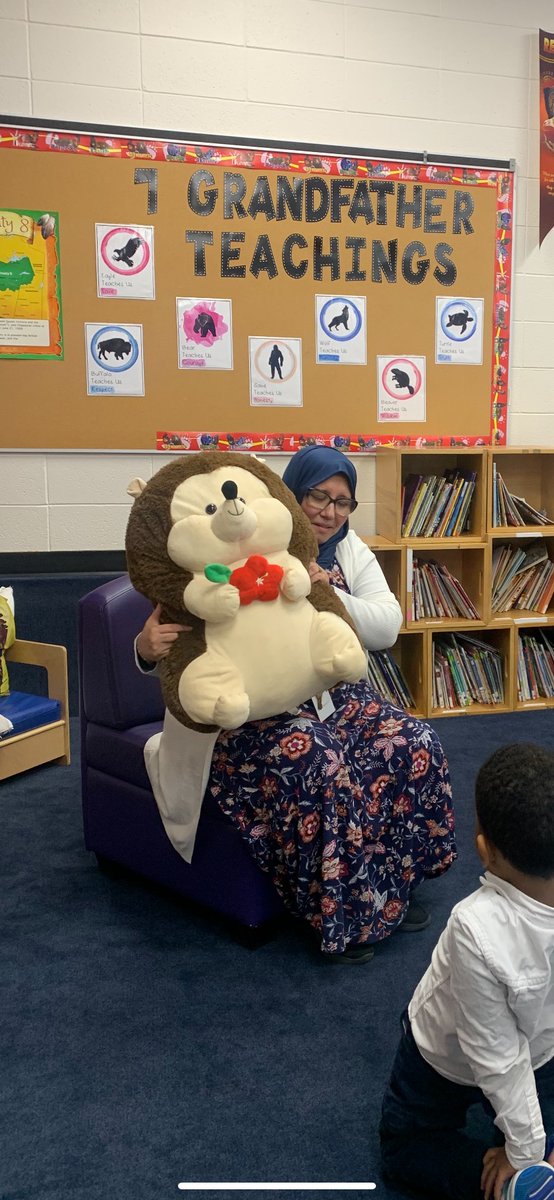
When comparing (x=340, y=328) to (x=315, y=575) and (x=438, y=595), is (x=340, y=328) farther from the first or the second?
(x=315, y=575)

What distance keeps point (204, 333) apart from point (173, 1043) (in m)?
2.64

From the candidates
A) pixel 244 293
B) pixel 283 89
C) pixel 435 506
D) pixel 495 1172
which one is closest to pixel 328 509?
pixel 495 1172

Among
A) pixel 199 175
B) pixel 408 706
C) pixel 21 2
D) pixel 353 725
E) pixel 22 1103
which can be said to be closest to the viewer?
pixel 22 1103

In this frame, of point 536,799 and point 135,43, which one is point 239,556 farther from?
point 135,43

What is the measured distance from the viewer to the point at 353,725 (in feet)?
6.50

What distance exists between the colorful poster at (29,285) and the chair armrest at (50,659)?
1099 mm

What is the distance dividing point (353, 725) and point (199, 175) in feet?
7.94

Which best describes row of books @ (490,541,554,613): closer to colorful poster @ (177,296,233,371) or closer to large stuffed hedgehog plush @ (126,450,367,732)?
colorful poster @ (177,296,233,371)

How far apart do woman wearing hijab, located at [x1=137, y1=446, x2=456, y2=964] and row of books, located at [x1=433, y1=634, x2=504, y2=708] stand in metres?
1.67

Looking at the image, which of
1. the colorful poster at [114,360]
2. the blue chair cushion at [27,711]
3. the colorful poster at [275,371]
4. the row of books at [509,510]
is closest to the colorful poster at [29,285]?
the colorful poster at [114,360]

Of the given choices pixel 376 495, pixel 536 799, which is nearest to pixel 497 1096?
pixel 536 799

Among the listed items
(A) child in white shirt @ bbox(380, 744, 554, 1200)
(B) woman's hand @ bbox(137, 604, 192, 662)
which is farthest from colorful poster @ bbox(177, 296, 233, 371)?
(A) child in white shirt @ bbox(380, 744, 554, 1200)

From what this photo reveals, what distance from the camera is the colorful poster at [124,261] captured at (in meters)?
3.38

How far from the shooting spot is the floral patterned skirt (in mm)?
1756
